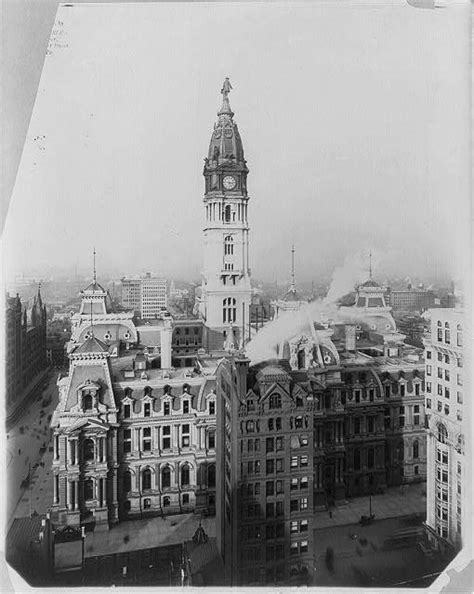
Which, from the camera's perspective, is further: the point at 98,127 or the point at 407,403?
the point at 407,403

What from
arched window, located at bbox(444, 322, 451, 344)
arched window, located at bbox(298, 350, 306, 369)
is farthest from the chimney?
arched window, located at bbox(444, 322, 451, 344)

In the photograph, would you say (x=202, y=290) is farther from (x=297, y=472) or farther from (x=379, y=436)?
(x=379, y=436)

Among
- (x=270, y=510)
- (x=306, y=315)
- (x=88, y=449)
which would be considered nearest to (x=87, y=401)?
(x=88, y=449)

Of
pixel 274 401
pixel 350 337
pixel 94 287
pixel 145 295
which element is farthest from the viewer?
pixel 350 337

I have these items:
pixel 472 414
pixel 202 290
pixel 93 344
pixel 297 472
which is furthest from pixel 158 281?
pixel 472 414

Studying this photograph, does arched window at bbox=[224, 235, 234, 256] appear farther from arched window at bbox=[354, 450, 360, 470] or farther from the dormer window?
arched window at bbox=[354, 450, 360, 470]

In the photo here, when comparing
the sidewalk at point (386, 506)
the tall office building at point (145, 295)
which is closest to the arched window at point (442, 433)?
the sidewalk at point (386, 506)

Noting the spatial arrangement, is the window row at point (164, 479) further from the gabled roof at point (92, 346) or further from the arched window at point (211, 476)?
the gabled roof at point (92, 346)

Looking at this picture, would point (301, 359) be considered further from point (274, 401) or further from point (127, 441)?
point (127, 441)
